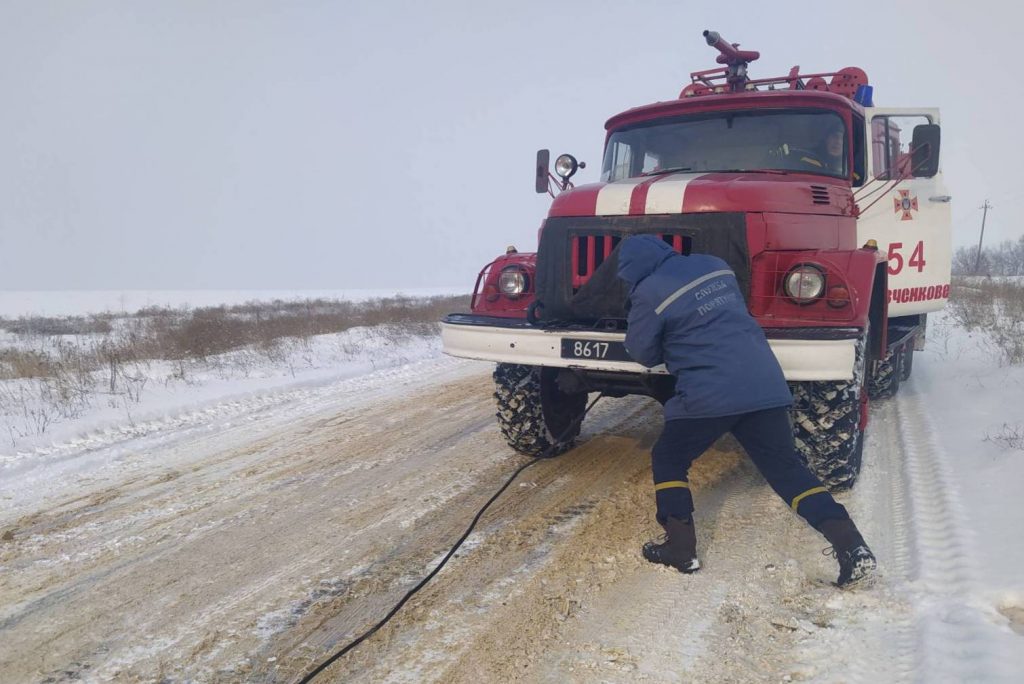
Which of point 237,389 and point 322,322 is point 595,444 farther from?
point 322,322

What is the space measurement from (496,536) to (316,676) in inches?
57.5

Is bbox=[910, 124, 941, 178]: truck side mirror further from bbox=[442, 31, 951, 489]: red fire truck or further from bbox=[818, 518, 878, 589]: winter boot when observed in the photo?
bbox=[818, 518, 878, 589]: winter boot

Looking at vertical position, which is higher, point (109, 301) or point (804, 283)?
point (109, 301)

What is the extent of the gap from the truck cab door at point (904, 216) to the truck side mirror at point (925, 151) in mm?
110

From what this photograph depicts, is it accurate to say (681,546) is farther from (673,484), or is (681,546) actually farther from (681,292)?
(681,292)

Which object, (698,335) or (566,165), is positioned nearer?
(698,335)

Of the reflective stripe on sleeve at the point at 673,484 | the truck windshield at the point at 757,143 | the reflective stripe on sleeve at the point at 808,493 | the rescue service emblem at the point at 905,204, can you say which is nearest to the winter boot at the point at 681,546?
the reflective stripe on sleeve at the point at 673,484

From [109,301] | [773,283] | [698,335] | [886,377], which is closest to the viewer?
[698,335]

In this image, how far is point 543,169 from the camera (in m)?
6.46

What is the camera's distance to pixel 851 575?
3143 mm

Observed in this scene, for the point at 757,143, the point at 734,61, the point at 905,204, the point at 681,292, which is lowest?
the point at 681,292

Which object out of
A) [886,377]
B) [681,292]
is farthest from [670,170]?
[886,377]

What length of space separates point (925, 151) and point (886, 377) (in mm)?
2680

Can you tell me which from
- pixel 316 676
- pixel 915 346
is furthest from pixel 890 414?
pixel 316 676
